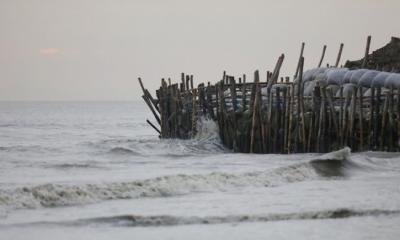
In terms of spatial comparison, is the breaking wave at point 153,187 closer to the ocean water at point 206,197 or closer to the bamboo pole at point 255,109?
the ocean water at point 206,197

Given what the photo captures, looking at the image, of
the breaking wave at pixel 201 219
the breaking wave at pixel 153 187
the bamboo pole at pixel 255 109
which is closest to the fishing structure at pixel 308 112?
the bamboo pole at pixel 255 109

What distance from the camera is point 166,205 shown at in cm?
1405

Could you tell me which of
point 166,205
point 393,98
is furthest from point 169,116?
point 166,205

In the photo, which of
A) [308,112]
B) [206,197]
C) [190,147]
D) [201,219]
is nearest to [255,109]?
[308,112]

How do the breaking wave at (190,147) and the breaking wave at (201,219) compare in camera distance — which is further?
the breaking wave at (190,147)

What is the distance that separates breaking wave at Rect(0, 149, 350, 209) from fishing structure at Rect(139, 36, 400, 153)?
2.40 metres

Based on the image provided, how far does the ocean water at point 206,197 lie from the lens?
11.8m

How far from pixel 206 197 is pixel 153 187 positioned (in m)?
1.53

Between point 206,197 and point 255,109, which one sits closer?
point 206,197

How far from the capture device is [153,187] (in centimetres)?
1603

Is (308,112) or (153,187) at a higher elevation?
(308,112)

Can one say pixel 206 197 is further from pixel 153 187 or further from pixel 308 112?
pixel 308 112

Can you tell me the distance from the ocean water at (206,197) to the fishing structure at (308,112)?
0.54 metres

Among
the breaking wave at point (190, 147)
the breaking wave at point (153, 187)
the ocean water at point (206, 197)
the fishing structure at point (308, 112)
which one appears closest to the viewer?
the ocean water at point (206, 197)
